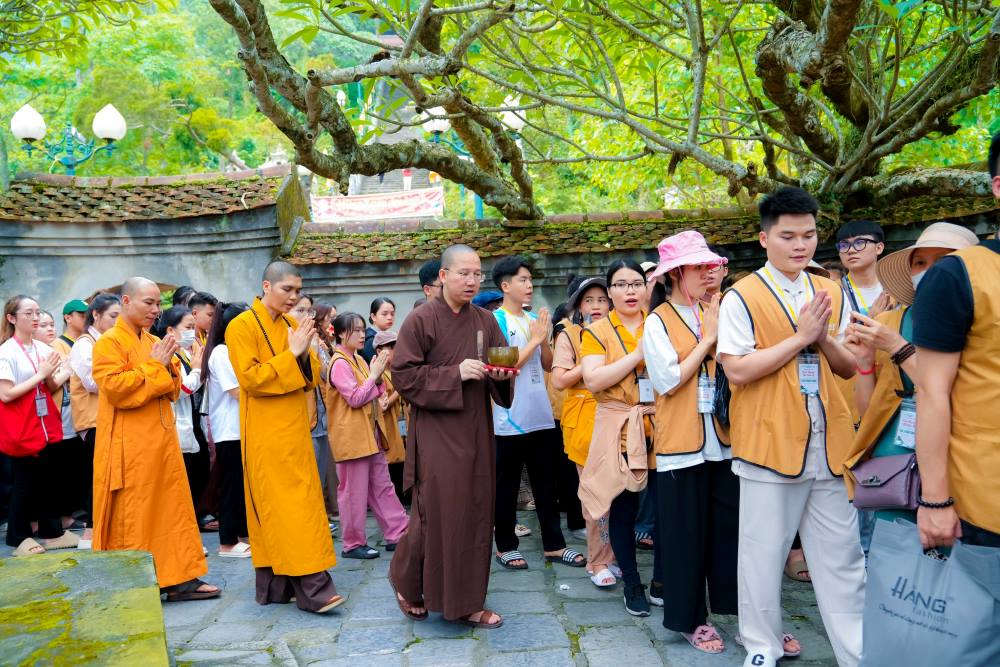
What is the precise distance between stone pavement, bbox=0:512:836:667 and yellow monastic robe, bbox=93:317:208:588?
40 centimetres

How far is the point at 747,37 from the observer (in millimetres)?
10258

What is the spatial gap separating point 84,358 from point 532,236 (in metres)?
5.26

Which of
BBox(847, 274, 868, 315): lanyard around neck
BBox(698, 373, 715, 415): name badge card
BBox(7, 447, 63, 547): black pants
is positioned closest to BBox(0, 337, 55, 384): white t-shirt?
BBox(7, 447, 63, 547): black pants

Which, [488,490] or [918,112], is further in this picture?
[918,112]

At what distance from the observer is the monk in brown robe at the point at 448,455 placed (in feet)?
14.5

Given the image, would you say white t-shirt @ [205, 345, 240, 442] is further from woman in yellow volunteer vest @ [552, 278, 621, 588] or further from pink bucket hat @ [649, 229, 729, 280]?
pink bucket hat @ [649, 229, 729, 280]

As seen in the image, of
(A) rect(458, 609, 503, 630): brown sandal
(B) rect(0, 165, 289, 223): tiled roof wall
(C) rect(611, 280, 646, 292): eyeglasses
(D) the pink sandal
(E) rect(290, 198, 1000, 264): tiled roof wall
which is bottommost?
(A) rect(458, 609, 503, 630): brown sandal

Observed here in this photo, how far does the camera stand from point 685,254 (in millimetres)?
4246

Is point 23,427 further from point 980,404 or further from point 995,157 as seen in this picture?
point 995,157

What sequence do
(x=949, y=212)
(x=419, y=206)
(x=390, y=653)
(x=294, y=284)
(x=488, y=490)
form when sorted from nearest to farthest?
(x=390, y=653) < (x=488, y=490) < (x=294, y=284) < (x=949, y=212) < (x=419, y=206)

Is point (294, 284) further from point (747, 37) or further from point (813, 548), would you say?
point (747, 37)

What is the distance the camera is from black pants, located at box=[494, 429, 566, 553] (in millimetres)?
5715

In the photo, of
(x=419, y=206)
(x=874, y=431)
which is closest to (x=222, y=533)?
(x=874, y=431)

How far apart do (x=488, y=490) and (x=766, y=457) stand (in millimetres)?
1587
